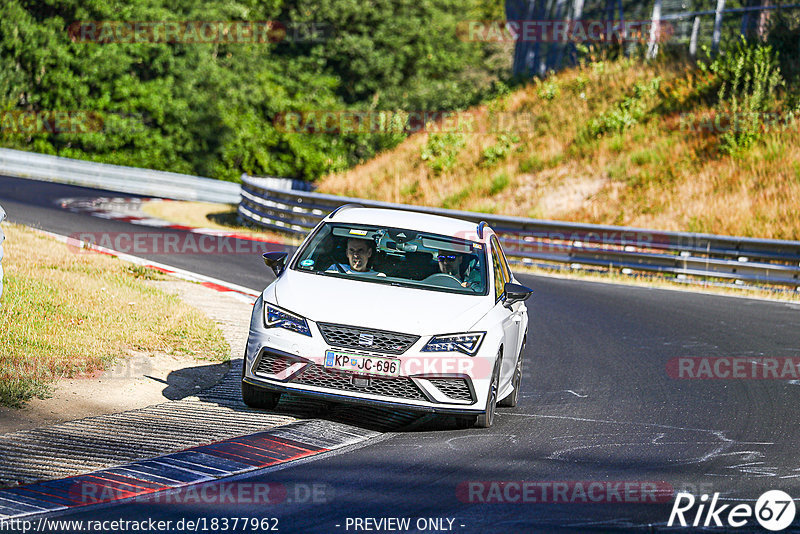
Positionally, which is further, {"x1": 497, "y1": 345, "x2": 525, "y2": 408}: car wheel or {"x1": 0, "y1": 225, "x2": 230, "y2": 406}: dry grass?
{"x1": 497, "y1": 345, "x2": 525, "y2": 408}: car wheel

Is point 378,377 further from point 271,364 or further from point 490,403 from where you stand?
point 490,403

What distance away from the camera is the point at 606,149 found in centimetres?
3141

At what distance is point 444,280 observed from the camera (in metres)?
9.30

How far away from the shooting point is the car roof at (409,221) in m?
9.82

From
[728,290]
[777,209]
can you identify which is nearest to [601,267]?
[728,290]

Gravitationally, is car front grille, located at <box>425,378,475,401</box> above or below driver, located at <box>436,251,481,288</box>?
below

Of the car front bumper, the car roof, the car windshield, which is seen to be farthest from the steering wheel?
the car front bumper

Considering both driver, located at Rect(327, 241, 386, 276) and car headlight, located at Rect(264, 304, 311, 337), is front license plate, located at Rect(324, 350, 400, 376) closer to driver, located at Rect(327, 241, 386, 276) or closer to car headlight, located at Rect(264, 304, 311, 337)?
car headlight, located at Rect(264, 304, 311, 337)

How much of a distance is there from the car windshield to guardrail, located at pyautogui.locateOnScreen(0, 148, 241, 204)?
99.0ft

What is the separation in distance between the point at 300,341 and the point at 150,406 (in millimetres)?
1469

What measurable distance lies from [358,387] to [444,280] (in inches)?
59.5

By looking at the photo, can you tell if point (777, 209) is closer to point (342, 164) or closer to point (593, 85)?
point (593, 85)

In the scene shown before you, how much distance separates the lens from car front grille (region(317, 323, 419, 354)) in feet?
26.9

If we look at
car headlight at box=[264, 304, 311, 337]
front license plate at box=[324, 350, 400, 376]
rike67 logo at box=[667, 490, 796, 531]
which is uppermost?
car headlight at box=[264, 304, 311, 337]
